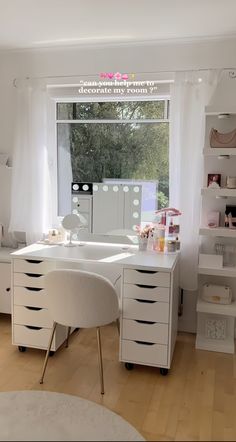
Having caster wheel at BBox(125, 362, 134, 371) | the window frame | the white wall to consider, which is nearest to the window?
the window frame

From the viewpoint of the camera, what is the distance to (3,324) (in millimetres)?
3355

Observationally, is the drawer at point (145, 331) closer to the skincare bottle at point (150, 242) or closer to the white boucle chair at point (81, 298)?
the white boucle chair at point (81, 298)

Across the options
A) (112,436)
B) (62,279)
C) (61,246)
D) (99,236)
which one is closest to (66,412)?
(112,436)

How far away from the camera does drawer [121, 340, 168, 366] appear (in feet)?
8.32

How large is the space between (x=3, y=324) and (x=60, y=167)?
4.66ft

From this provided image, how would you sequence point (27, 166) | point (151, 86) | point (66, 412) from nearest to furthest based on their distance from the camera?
point (66, 412), point (151, 86), point (27, 166)

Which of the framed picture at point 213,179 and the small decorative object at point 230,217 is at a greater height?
the framed picture at point 213,179

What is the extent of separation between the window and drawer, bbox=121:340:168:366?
116 cm

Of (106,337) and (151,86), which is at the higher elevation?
(151,86)

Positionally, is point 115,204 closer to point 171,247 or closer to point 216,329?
point 171,247

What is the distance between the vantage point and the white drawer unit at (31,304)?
2.71 meters

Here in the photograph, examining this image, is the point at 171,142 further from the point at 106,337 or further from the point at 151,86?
the point at 106,337

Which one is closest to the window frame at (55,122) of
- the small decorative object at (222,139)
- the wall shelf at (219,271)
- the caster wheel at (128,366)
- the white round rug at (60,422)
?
the small decorative object at (222,139)

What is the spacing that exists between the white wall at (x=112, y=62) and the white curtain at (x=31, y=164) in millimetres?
151
